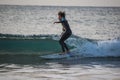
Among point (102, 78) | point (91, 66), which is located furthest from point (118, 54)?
point (102, 78)

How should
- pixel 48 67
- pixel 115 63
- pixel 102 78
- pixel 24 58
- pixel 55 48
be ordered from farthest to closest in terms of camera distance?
pixel 55 48, pixel 24 58, pixel 115 63, pixel 48 67, pixel 102 78

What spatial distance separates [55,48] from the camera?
20.2 metres

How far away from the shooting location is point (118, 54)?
17.2 m

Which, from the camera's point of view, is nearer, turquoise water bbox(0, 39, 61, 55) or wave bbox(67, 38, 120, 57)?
wave bbox(67, 38, 120, 57)

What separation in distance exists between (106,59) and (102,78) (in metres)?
4.72

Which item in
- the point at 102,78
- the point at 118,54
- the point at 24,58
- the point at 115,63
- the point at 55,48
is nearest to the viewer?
the point at 102,78

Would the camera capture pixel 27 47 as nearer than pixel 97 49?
No

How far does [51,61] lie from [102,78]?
13.2 feet

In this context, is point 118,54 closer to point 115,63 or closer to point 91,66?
point 115,63

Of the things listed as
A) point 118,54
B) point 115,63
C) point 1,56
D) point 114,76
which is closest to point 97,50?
point 118,54

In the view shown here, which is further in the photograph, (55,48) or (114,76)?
(55,48)

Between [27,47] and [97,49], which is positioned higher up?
[27,47]

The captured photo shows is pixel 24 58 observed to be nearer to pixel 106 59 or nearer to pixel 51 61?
pixel 51 61

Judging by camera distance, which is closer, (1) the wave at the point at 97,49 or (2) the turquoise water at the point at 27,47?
(1) the wave at the point at 97,49
